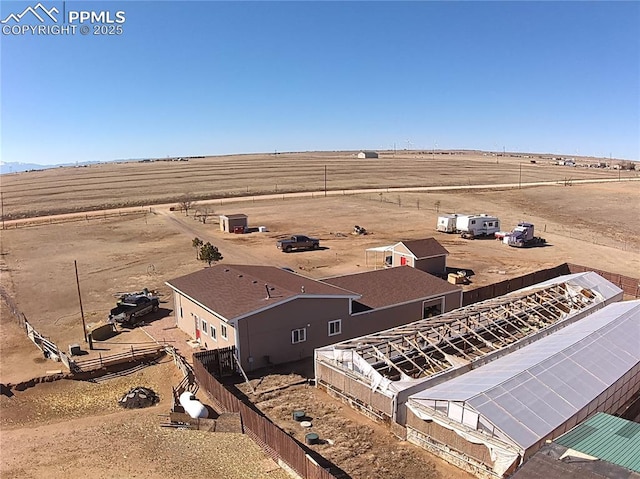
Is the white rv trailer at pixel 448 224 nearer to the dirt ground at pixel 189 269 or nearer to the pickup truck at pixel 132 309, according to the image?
the dirt ground at pixel 189 269

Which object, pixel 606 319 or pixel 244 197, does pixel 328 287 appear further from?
pixel 244 197

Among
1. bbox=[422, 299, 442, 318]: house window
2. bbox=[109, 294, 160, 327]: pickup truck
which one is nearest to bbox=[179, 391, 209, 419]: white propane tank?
bbox=[109, 294, 160, 327]: pickup truck

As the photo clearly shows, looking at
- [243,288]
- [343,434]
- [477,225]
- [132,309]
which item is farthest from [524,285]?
[132,309]

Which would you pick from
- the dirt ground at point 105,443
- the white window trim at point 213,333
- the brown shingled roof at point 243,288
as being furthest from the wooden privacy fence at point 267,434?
the brown shingled roof at point 243,288

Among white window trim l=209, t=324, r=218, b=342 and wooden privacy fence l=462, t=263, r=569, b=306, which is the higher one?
white window trim l=209, t=324, r=218, b=342

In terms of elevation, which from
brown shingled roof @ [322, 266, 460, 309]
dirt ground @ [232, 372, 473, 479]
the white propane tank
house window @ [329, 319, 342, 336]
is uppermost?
brown shingled roof @ [322, 266, 460, 309]

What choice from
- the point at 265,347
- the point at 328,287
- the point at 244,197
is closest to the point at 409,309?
the point at 328,287

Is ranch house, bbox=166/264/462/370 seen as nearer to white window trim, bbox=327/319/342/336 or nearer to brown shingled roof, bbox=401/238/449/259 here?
white window trim, bbox=327/319/342/336
